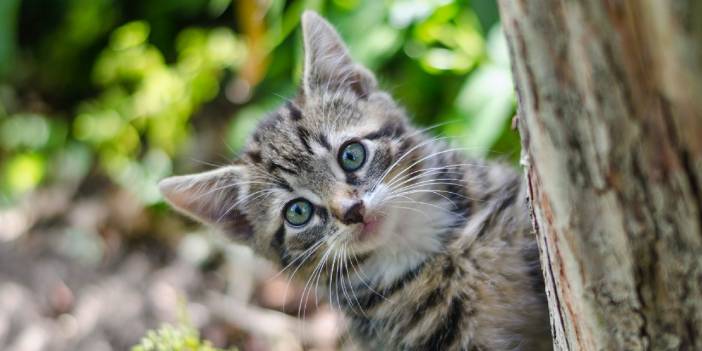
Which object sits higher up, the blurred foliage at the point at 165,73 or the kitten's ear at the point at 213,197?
the blurred foliage at the point at 165,73

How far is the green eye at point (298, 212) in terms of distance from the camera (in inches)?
89.9

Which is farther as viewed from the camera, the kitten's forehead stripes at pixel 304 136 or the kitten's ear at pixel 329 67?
the kitten's ear at pixel 329 67

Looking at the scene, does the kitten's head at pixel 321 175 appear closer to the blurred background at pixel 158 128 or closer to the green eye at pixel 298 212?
the green eye at pixel 298 212

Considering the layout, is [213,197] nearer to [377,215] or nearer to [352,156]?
[352,156]

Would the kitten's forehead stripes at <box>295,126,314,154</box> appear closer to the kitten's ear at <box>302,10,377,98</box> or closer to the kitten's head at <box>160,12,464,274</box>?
the kitten's head at <box>160,12,464,274</box>

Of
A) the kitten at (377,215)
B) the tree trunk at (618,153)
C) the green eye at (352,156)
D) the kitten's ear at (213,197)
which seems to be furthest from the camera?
the kitten's ear at (213,197)

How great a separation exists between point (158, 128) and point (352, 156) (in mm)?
2480

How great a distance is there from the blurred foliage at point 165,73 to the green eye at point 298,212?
1.04 metres

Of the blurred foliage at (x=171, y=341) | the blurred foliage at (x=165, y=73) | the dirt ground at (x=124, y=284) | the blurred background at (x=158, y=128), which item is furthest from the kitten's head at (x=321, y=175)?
the blurred foliage at (x=165, y=73)

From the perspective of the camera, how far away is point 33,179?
15.0 ft

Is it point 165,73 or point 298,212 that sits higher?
point 165,73

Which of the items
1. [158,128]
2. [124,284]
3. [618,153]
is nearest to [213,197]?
[618,153]

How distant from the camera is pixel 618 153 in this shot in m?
1.20

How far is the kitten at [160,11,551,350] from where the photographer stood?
2.09m
